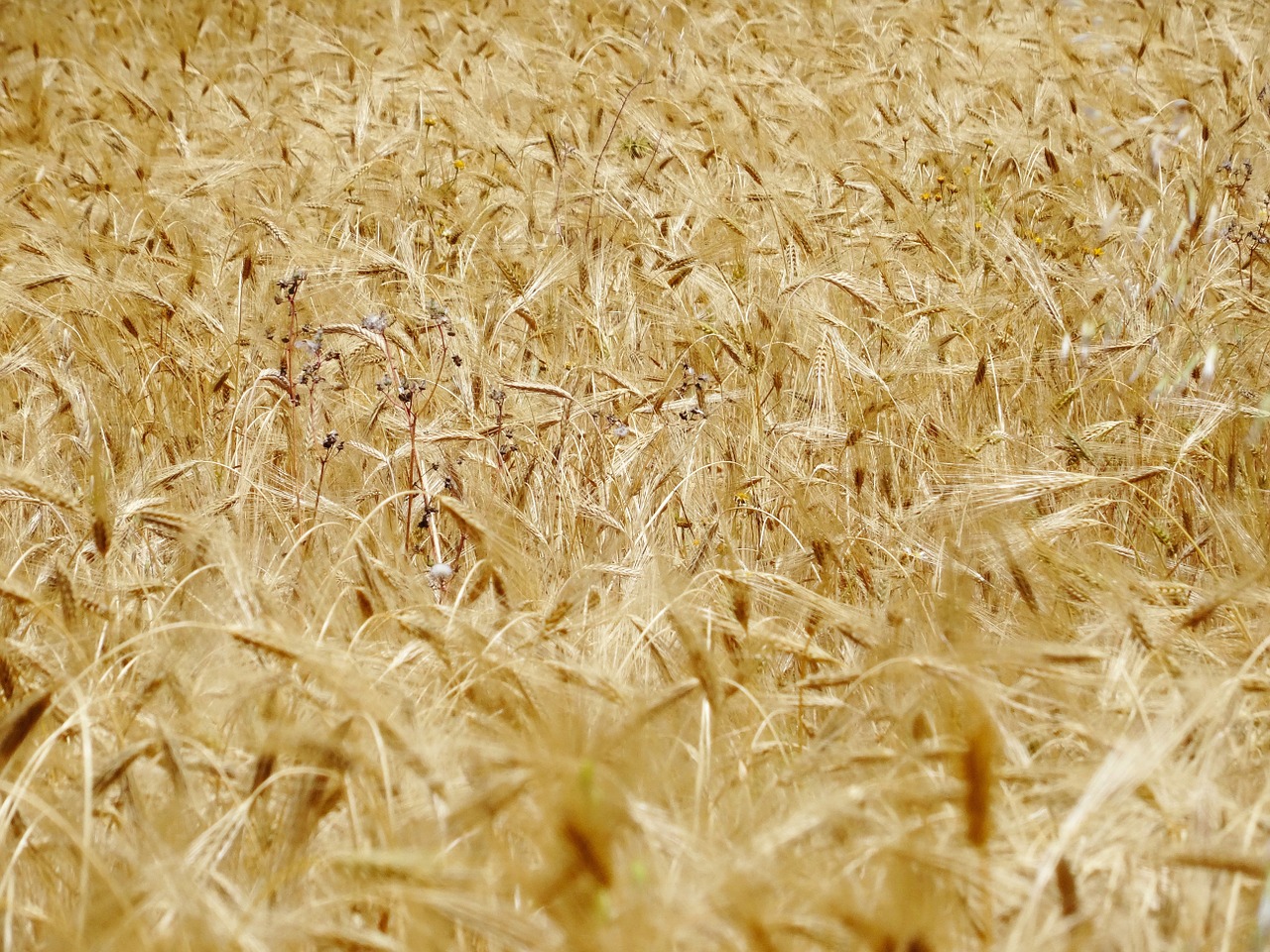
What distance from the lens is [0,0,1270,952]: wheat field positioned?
3.24 ft

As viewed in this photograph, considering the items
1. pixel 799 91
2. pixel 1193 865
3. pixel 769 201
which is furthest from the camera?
pixel 799 91

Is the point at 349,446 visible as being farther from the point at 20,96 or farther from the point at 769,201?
the point at 20,96

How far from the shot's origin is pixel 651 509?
2.17 meters

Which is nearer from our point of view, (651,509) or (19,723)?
Result: (19,723)

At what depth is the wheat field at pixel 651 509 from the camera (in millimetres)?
988

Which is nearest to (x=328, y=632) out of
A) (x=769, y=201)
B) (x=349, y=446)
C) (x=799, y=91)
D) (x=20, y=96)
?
(x=349, y=446)

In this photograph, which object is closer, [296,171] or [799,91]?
[296,171]

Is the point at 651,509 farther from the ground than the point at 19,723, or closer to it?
closer to it

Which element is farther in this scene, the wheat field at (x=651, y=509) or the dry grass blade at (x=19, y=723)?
the dry grass blade at (x=19, y=723)

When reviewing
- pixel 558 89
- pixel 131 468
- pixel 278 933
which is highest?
pixel 558 89

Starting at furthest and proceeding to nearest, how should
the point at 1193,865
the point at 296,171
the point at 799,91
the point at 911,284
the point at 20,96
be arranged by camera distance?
the point at 20,96 → the point at 799,91 → the point at 296,171 → the point at 911,284 → the point at 1193,865

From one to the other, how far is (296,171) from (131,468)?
1895 mm

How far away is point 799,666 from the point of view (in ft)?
5.33

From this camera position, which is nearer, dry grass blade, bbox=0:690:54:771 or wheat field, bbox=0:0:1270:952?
wheat field, bbox=0:0:1270:952
